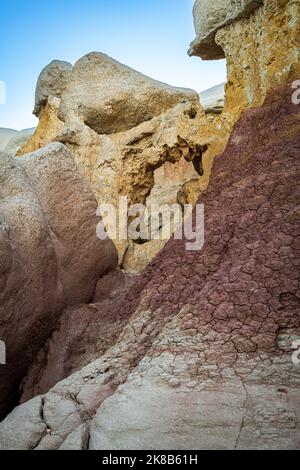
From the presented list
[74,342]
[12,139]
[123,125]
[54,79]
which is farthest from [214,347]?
[12,139]

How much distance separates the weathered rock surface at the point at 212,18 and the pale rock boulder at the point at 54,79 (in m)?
2.66

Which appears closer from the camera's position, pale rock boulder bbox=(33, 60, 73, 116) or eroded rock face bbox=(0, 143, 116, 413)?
eroded rock face bbox=(0, 143, 116, 413)

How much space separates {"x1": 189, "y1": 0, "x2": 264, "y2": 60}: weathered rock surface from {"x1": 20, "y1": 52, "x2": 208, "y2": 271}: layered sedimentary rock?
0.70m

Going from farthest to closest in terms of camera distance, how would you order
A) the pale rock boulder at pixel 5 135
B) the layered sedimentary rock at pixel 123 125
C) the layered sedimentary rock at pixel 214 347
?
the pale rock boulder at pixel 5 135, the layered sedimentary rock at pixel 123 125, the layered sedimentary rock at pixel 214 347

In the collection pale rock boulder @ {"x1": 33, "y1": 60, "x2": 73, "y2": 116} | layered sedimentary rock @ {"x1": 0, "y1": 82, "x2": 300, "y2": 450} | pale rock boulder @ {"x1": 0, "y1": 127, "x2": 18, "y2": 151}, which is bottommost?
layered sedimentary rock @ {"x1": 0, "y1": 82, "x2": 300, "y2": 450}

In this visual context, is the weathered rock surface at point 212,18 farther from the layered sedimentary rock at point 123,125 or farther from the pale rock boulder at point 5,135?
the pale rock boulder at point 5,135

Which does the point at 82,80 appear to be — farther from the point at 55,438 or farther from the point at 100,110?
the point at 55,438

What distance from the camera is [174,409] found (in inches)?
86.0

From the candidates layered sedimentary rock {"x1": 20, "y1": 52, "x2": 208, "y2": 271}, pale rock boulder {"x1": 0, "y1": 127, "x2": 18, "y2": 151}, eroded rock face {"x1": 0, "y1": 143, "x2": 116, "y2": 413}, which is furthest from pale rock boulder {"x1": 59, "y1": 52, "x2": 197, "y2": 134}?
pale rock boulder {"x1": 0, "y1": 127, "x2": 18, "y2": 151}

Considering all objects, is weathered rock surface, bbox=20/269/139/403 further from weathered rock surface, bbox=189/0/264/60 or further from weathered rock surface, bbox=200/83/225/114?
weathered rock surface, bbox=200/83/225/114

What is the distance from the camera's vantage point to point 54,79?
7953 millimetres

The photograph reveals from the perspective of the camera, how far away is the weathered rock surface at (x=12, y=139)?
14656 mm

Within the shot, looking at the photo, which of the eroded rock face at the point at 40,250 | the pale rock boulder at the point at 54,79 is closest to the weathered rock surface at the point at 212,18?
the pale rock boulder at the point at 54,79

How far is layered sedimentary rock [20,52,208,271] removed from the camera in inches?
260
